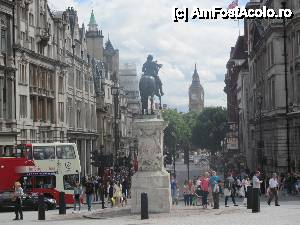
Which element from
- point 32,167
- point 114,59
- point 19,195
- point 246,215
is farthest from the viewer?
point 114,59

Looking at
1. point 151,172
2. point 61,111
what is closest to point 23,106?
point 61,111

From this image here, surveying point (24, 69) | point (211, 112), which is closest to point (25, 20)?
point (24, 69)

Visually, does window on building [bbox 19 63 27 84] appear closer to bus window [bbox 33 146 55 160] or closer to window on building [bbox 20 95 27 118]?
window on building [bbox 20 95 27 118]

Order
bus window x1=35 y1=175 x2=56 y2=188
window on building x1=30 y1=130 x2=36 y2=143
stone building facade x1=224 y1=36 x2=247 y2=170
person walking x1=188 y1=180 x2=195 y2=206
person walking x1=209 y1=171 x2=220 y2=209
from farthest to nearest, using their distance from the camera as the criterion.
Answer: stone building facade x1=224 y1=36 x2=247 y2=170 → window on building x1=30 y1=130 x2=36 y2=143 → bus window x1=35 y1=175 x2=56 y2=188 → person walking x1=188 y1=180 x2=195 y2=206 → person walking x1=209 y1=171 x2=220 y2=209

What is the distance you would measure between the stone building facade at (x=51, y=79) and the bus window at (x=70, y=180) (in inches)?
531

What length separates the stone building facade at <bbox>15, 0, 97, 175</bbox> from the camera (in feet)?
194

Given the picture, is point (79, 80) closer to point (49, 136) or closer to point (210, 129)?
point (49, 136)

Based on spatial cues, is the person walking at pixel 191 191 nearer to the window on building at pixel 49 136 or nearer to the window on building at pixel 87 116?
the window on building at pixel 49 136

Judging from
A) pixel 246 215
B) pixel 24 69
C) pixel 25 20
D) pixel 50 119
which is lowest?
pixel 246 215

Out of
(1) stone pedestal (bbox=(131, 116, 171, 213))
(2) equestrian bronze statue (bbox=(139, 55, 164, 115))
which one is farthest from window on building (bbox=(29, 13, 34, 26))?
(1) stone pedestal (bbox=(131, 116, 171, 213))

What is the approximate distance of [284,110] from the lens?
204 feet

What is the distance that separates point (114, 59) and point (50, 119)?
2602 inches

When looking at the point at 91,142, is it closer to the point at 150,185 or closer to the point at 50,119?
the point at 50,119

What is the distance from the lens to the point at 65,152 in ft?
145
